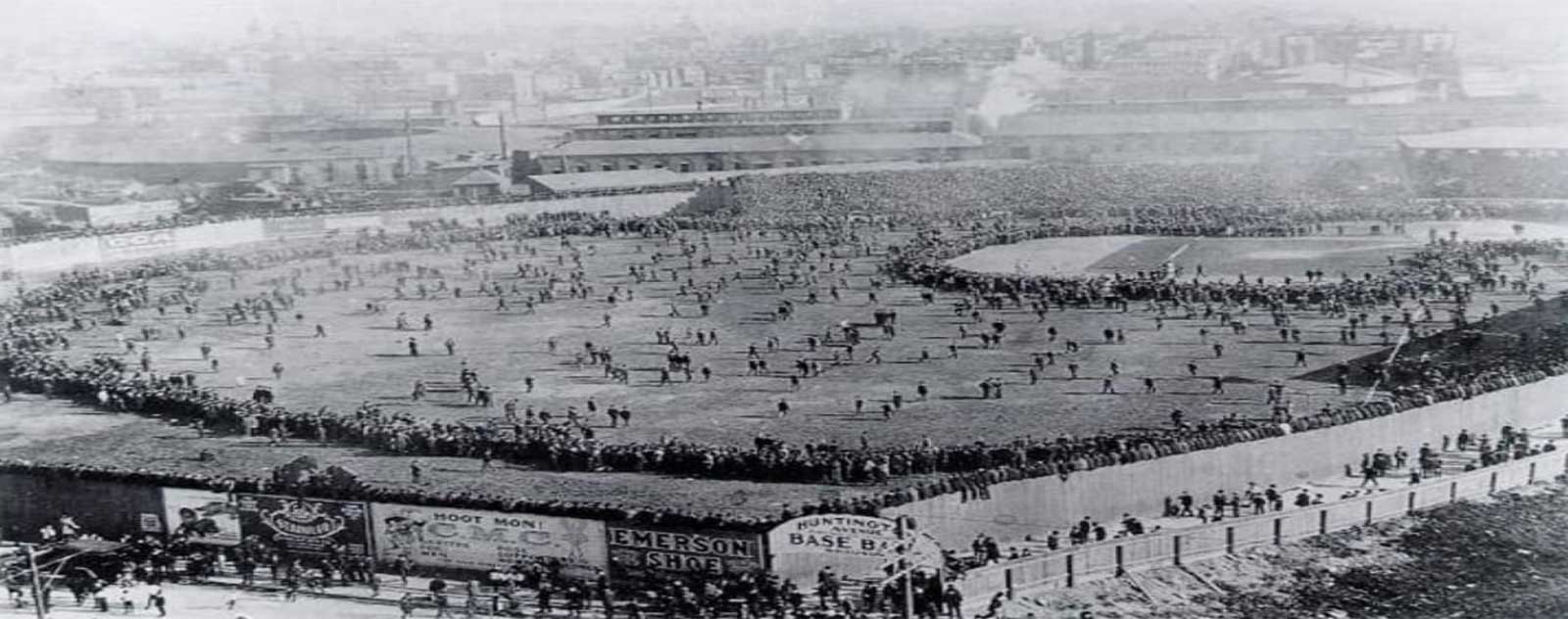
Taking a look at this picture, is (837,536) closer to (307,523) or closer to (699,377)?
(307,523)

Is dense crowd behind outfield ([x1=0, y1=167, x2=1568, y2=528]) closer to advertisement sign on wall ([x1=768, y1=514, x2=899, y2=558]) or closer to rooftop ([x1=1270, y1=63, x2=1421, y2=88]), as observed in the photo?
advertisement sign on wall ([x1=768, y1=514, x2=899, y2=558])

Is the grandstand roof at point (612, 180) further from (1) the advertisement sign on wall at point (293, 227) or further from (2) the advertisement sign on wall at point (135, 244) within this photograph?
(2) the advertisement sign on wall at point (135, 244)

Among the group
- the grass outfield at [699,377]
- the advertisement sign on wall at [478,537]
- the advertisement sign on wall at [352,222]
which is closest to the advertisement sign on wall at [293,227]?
the advertisement sign on wall at [352,222]

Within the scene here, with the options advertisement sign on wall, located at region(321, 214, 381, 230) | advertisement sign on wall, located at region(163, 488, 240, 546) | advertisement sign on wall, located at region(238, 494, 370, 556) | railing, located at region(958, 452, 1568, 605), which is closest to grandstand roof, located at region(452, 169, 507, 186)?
advertisement sign on wall, located at region(321, 214, 381, 230)

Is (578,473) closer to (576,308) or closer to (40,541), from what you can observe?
(40,541)

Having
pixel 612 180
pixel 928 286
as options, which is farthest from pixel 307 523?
pixel 612 180
